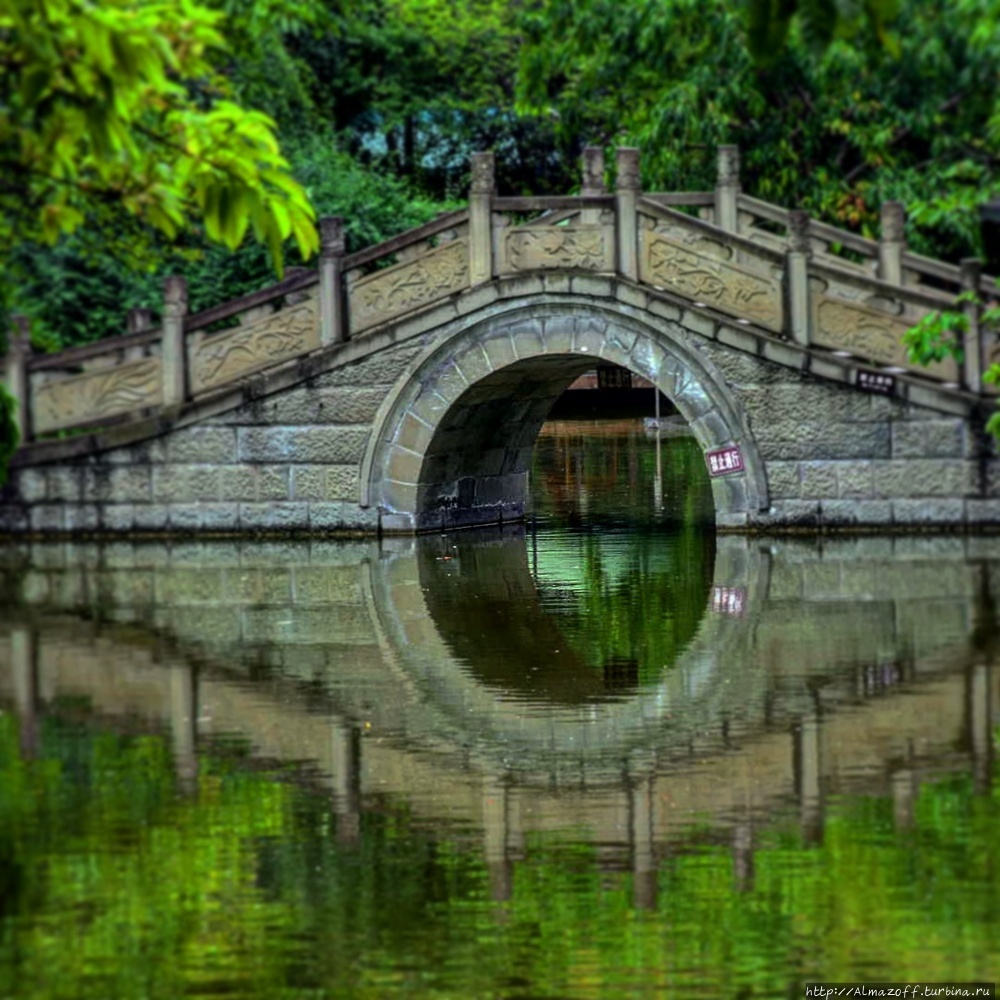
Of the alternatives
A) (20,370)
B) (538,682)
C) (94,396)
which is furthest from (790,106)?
(538,682)

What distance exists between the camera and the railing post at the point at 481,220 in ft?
70.1

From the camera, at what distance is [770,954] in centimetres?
656

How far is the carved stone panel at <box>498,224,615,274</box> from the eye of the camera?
21344 mm

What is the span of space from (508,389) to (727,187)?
9.81 feet

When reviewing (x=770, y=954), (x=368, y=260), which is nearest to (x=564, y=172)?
(x=368, y=260)

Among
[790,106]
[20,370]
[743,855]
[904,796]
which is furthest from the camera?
[790,106]

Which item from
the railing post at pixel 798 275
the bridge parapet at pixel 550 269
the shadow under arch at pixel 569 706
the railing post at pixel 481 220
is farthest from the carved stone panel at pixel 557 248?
the shadow under arch at pixel 569 706

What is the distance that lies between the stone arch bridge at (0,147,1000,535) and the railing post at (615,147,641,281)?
25mm

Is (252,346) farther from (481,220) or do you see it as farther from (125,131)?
(125,131)

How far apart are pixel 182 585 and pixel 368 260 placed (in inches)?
198

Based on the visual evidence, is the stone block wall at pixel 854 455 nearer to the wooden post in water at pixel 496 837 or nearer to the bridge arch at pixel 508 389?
the bridge arch at pixel 508 389

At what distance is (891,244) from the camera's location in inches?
878

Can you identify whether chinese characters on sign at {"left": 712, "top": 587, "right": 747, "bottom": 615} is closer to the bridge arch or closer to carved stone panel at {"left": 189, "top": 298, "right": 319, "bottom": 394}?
the bridge arch

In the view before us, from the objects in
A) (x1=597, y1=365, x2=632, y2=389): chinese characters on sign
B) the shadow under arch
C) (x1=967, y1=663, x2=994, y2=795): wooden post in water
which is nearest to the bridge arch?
the shadow under arch
